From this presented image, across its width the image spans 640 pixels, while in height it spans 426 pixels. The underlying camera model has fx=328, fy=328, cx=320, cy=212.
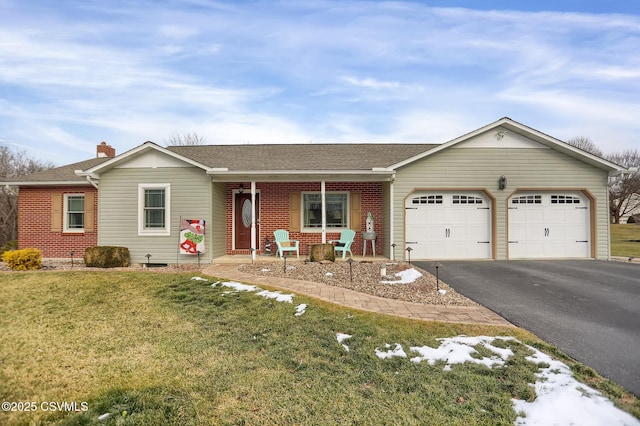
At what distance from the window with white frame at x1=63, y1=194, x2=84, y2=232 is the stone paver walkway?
319 inches

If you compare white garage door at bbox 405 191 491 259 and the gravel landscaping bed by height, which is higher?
white garage door at bbox 405 191 491 259

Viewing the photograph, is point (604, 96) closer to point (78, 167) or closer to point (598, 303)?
point (598, 303)

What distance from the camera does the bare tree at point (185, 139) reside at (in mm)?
32469

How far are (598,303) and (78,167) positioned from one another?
16.0 meters

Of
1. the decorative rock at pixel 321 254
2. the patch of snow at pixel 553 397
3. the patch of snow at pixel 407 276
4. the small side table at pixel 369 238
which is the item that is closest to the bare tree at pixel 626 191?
the small side table at pixel 369 238

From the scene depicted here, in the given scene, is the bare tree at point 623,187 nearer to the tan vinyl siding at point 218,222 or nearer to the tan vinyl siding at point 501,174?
the tan vinyl siding at point 501,174

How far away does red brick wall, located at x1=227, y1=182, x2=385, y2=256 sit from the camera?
38.8 feet

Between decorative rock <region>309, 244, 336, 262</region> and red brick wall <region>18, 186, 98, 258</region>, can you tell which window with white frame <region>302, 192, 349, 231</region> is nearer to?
decorative rock <region>309, 244, 336, 262</region>

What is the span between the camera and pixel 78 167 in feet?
41.6

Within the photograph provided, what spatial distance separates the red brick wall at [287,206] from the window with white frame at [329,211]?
0.74 ft

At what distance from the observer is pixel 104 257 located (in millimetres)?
9578

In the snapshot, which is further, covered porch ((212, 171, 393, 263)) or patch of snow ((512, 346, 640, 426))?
covered porch ((212, 171, 393, 263))

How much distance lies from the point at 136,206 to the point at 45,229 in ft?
14.4

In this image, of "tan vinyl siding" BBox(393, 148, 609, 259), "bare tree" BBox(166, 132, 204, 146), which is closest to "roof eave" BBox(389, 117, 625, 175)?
"tan vinyl siding" BBox(393, 148, 609, 259)
